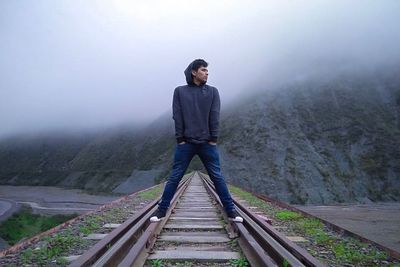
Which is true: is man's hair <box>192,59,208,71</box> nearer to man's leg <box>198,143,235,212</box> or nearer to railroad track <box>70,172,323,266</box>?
man's leg <box>198,143,235,212</box>

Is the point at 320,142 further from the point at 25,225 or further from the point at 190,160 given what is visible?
the point at 190,160

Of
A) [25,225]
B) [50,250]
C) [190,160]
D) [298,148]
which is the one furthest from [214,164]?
[298,148]

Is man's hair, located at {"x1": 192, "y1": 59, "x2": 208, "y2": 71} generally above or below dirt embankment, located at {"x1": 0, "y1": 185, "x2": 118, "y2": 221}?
above

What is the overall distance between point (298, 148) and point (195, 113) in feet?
166

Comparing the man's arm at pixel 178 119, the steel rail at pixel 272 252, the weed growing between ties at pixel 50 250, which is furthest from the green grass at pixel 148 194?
the steel rail at pixel 272 252

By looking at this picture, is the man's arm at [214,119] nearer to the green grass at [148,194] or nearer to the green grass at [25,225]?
the green grass at [148,194]

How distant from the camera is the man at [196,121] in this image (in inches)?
184

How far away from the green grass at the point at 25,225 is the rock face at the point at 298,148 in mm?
16208

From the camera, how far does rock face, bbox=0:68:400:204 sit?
46.6m

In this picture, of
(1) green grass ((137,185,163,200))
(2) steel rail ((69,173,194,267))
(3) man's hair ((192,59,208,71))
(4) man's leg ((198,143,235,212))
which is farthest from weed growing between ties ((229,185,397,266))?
(1) green grass ((137,185,163,200))

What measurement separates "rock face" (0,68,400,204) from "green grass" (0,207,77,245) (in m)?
16.2

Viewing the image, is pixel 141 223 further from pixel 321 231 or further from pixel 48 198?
pixel 48 198

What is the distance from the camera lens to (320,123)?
59781 mm

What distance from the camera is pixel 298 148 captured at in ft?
175
